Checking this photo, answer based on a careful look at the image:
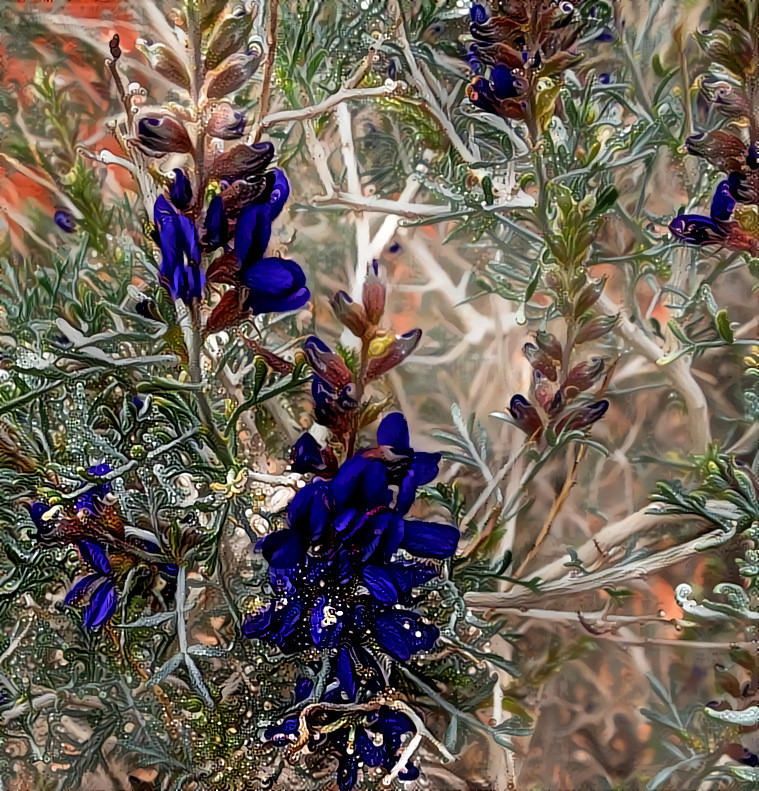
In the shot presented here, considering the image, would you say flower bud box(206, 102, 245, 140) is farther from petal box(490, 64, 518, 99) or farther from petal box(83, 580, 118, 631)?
petal box(83, 580, 118, 631)

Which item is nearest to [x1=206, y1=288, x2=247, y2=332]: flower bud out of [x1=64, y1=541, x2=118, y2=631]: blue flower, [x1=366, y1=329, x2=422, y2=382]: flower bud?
[x1=366, y1=329, x2=422, y2=382]: flower bud

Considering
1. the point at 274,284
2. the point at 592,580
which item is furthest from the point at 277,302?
the point at 592,580

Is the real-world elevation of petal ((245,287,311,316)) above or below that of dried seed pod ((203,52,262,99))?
below

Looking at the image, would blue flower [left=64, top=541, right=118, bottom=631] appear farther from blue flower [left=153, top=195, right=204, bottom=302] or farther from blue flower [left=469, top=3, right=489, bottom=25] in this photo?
blue flower [left=469, top=3, right=489, bottom=25]

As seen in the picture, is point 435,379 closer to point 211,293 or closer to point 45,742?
point 211,293

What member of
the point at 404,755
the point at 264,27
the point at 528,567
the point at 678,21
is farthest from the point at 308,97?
the point at 404,755

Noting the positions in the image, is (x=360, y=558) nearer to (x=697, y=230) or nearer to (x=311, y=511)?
(x=311, y=511)

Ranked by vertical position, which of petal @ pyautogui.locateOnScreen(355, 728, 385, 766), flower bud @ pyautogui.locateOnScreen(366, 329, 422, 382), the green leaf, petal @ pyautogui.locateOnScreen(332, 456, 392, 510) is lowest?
petal @ pyautogui.locateOnScreen(355, 728, 385, 766)
